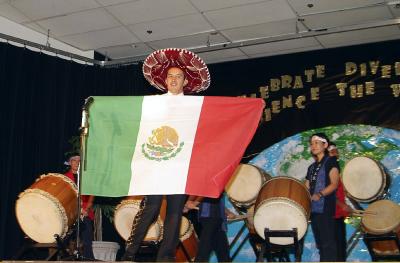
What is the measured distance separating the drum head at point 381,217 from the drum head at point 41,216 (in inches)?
126

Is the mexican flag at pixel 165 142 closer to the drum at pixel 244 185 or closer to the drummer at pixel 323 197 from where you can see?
the drummer at pixel 323 197

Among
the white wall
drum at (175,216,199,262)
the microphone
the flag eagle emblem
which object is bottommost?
drum at (175,216,199,262)

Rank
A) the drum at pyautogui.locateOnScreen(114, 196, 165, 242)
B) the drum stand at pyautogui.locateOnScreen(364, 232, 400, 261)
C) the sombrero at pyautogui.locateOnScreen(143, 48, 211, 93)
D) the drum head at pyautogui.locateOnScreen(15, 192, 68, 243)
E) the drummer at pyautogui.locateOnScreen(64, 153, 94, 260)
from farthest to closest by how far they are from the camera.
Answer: the drum at pyautogui.locateOnScreen(114, 196, 165, 242), the drummer at pyautogui.locateOnScreen(64, 153, 94, 260), the drum stand at pyautogui.locateOnScreen(364, 232, 400, 261), the drum head at pyautogui.locateOnScreen(15, 192, 68, 243), the sombrero at pyautogui.locateOnScreen(143, 48, 211, 93)

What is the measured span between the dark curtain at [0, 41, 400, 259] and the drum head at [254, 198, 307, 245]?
9.08 feet

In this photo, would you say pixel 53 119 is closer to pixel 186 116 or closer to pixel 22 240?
pixel 22 240

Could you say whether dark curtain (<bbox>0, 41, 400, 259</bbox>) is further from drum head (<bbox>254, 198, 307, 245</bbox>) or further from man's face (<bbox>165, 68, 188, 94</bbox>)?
man's face (<bbox>165, 68, 188, 94</bbox>)

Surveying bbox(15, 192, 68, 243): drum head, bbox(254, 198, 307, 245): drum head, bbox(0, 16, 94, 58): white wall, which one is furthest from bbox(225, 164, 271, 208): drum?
bbox(0, 16, 94, 58): white wall

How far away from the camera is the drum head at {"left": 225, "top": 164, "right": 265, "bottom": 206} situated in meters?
6.86

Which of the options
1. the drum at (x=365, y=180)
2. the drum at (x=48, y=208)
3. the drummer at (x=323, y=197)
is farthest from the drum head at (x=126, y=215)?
the drum at (x=365, y=180)

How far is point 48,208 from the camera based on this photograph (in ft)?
17.3

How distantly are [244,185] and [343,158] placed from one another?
1399 millimetres

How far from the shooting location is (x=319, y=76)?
25.5 ft

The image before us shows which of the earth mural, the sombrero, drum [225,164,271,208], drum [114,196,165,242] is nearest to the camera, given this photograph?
the sombrero

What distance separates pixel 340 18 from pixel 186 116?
3758 millimetres
